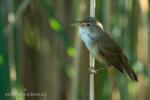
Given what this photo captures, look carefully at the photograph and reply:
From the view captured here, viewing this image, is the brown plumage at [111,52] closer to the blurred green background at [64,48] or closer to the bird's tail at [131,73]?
the bird's tail at [131,73]

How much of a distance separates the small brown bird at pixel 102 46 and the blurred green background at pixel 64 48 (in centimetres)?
12

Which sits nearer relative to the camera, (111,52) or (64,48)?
(111,52)

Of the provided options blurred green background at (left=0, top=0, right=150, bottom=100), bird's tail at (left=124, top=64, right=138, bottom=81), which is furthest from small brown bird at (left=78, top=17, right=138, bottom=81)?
blurred green background at (left=0, top=0, right=150, bottom=100)

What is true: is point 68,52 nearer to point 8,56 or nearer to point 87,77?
point 87,77

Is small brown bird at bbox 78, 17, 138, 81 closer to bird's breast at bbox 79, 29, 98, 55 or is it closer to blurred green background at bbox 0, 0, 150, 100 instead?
bird's breast at bbox 79, 29, 98, 55

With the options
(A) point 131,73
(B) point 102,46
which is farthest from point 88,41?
(A) point 131,73

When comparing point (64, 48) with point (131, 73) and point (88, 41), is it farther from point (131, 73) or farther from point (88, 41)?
point (131, 73)

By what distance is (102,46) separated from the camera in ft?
7.25

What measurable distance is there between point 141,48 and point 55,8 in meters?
0.56

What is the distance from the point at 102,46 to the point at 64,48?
1.19ft

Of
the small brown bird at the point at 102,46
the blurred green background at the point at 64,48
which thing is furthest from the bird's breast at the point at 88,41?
the blurred green background at the point at 64,48

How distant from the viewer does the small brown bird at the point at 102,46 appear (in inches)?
82.7

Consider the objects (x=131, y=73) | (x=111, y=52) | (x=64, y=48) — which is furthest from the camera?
(x=64, y=48)

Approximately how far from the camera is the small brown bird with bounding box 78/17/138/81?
2102mm
